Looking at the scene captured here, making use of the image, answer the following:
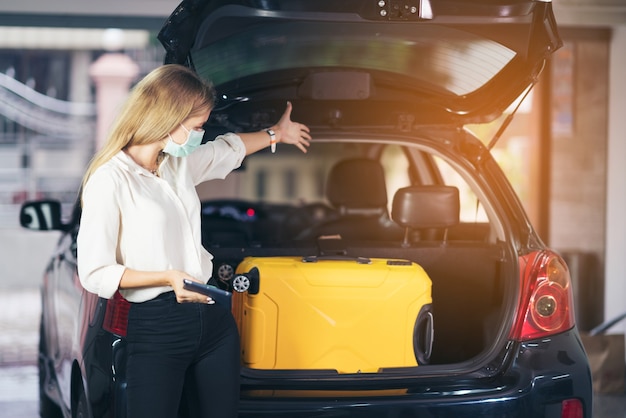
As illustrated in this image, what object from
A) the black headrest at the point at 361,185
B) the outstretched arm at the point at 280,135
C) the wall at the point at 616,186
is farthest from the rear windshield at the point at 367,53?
the wall at the point at 616,186

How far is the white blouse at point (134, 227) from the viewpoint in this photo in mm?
2625

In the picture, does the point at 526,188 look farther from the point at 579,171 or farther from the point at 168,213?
the point at 168,213

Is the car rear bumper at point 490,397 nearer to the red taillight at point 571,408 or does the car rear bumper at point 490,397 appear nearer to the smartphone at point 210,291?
the red taillight at point 571,408

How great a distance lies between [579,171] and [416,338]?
17.1ft

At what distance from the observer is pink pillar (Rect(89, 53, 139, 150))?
12.3 metres

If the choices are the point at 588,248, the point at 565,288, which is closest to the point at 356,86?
the point at 565,288

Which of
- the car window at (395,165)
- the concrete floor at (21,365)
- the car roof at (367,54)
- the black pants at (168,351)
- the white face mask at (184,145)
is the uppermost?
the car roof at (367,54)

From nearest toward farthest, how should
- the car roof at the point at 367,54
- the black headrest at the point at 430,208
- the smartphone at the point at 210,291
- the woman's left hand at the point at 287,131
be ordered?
1. the smartphone at the point at 210,291
2. the car roof at the point at 367,54
3. the woman's left hand at the point at 287,131
4. the black headrest at the point at 430,208

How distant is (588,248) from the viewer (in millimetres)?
8078

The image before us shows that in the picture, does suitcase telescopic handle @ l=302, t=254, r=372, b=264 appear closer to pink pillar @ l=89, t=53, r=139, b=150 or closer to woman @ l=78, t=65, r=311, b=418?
woman @ l=78, t=65, r=311, b=418

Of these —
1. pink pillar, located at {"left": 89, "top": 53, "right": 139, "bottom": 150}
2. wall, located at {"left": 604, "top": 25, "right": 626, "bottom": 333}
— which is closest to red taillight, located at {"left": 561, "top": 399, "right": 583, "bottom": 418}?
wall, located at {"left": 604, "top": 25, "right": 626, "bottom": 333}

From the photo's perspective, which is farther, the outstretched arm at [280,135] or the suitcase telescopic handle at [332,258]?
the suitcase telescopic handle at [332,258]

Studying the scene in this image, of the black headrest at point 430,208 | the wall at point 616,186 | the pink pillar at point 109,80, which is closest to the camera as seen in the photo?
the black headrest at point 430,208

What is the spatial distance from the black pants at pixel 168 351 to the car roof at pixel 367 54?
889 mm
